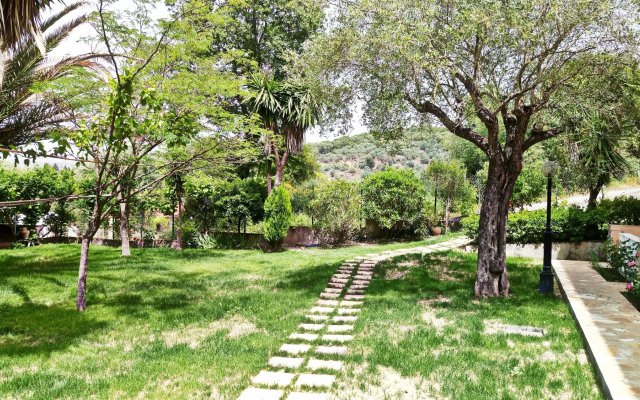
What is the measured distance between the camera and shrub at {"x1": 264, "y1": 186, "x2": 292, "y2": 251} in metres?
17.1

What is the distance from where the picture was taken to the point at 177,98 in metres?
8.50

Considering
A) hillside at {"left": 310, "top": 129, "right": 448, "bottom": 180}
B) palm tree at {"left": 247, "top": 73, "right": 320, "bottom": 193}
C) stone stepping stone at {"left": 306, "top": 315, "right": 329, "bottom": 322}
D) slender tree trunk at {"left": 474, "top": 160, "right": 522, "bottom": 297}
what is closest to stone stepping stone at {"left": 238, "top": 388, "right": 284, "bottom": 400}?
stone stepping stone at {"left": 306, "top": 315, "right": 329, "bottom": 322}

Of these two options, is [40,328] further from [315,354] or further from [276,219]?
[276,219]

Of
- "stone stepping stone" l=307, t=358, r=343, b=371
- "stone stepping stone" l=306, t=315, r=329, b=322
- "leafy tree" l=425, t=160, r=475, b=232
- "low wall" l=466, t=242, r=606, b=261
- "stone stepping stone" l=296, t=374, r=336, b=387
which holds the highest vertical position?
"leafy tree" l=425, t=160, r=475, b=232

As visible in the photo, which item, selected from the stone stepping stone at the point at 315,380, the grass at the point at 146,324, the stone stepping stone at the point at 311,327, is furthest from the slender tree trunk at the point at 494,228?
the stone stepping stone at the point at 315,380

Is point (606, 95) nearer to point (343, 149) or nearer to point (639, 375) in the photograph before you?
point (639, 375)

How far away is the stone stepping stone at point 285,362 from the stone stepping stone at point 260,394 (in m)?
0.70

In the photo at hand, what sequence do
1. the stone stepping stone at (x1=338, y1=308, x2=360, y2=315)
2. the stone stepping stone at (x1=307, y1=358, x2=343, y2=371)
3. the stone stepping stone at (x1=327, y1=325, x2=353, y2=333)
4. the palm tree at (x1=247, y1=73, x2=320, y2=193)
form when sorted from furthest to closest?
the palm tree at (x1=247, y1=73, x2=320, y2=193)
the stone stepping stone at (x1=338, y1=308, x2=360, y2=315)
the stone stepping stone at (x1=327, y1=325, x2=353, y2=333)
the stone stepping stone at (x1=307, y1=358, x2=343, y2=371)

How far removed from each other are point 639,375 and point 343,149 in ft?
169

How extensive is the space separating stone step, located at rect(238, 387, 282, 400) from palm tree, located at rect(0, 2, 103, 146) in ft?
25.2

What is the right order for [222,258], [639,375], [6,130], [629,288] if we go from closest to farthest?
[639,375] → [629,288] → [6,130] → [222,258]

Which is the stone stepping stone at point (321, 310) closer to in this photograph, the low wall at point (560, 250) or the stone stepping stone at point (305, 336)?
the stone stepping stone at point (305, 336)

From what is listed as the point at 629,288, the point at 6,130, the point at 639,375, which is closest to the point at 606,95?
the point at 629,288

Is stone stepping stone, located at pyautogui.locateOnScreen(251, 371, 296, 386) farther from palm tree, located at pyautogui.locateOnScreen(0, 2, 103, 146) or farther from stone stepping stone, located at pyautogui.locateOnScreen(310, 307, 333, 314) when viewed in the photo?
palm tree, located at pyautogui.locateOnScreen(0, 2, 103, 146)
